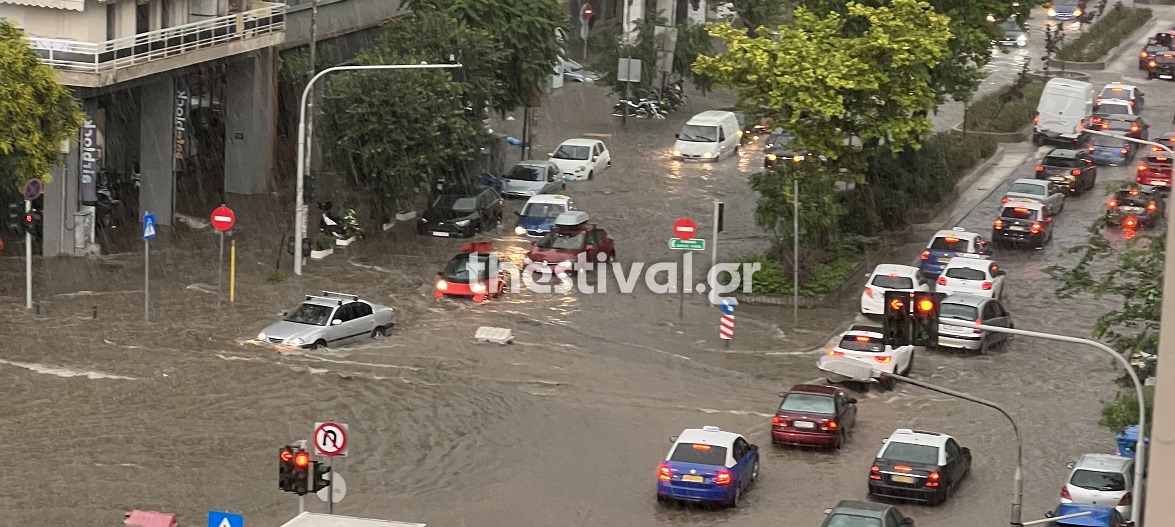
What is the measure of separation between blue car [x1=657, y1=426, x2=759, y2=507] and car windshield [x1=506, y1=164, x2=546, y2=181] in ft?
Answer: 88.7

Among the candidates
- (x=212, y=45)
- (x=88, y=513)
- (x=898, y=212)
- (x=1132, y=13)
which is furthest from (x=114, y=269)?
(x=1132, y=13)

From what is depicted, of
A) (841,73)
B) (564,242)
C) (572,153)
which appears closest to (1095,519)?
(841,73)

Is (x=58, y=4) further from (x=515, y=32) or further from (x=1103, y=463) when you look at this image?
(x=1103, y=463)

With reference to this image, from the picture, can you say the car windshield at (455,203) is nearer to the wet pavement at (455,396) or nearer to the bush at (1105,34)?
the wet pavement at (455,396)

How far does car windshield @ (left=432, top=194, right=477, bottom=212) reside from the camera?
5121cm

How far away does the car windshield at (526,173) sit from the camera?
186 ft

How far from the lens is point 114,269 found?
45.0 m

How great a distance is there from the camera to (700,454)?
29922 millimetres

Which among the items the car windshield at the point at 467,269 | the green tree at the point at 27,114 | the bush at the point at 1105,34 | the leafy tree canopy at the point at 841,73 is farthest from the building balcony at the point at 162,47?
the bush at the point at 1105,34

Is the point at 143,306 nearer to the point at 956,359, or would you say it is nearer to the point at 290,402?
the point at 290,402

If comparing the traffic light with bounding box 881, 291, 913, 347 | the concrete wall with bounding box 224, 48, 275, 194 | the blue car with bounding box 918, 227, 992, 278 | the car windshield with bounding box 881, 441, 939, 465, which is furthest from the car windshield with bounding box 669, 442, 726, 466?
the concrete wall with bounding box 224, 48, 275, 194

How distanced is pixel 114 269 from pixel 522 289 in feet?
33.4

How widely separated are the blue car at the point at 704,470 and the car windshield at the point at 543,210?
21822 millimetres

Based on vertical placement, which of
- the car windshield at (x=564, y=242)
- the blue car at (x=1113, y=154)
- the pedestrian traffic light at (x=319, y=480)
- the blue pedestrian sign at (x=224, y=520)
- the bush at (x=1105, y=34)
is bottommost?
the pedestrian traffic light at (x=319, y=480)
